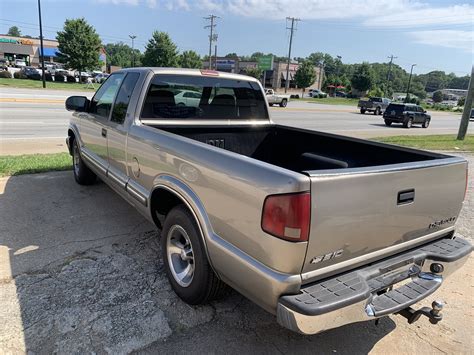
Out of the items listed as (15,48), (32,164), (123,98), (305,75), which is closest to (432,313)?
(123,98)

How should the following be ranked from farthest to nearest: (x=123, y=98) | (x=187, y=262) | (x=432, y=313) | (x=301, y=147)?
(x=301, y=147) → (x=123, y=98) → (x=187, y=262) → (x=432, y=313)

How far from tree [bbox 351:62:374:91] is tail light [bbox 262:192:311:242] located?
93761mm

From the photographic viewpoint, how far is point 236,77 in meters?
4.85

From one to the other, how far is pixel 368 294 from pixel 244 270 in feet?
2.42

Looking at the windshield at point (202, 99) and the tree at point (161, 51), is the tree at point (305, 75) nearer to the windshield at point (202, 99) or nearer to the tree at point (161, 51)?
the tree at point (161, 51)

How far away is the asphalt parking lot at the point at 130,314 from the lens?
2.67 meters

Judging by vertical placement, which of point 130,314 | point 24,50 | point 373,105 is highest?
point 24,50

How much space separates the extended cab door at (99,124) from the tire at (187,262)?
1721 mm

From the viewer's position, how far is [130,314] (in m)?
2.94

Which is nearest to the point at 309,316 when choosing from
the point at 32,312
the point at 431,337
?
the point at 431,337

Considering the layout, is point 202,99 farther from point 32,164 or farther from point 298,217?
point 32,164

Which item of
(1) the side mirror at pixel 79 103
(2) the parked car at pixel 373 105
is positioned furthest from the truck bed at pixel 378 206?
(2) the parked car at pixel 373 105

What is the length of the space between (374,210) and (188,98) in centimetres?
288

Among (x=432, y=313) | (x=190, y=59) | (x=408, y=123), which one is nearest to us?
(x=432, y=313)
